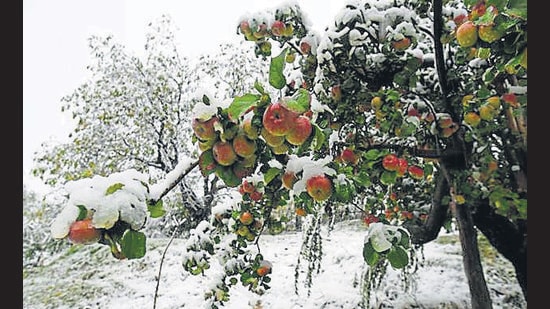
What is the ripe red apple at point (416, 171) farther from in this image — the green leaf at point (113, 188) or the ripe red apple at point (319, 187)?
the green leaf at point (113, 188)

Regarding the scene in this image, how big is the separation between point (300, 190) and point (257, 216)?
0.68 metres

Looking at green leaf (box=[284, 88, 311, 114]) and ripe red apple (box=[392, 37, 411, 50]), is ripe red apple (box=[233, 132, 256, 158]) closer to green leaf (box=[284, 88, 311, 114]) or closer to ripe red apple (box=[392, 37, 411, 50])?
green leaf (box=[284, 88, 311, 114])

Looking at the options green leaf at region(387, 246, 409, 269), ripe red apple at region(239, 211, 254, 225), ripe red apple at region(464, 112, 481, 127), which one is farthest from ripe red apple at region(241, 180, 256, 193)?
ripe red apple at region(464, 112, 481, 127)

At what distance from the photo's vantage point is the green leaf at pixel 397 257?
2.39 ft

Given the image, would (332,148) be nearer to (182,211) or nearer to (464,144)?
(464,144)

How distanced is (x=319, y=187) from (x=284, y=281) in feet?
8.43

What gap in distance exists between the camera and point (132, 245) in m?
0.53

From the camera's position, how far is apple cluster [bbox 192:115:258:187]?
610mm

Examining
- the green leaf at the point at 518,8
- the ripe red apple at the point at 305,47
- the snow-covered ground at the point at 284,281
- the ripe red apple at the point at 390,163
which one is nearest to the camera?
the green leaf at the point at 518,8

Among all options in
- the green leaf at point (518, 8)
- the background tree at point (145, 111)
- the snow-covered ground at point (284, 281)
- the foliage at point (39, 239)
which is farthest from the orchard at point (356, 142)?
the foliage at point (39, 239)

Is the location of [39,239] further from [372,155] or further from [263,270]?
[372,155]

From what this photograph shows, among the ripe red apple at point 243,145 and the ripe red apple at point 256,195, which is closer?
the ripe red apple at point 243,145

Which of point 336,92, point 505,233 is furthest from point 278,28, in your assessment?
point 505,233

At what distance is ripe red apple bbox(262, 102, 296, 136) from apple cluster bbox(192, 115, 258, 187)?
36mm
